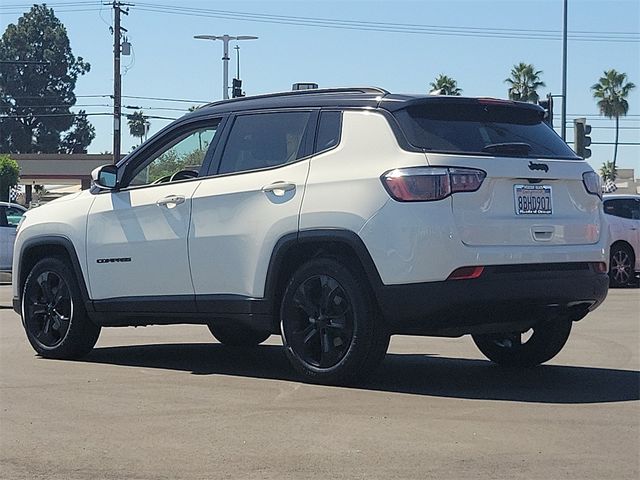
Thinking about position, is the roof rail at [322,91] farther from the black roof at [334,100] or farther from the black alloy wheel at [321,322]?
the black alloy wheel at [321,322]

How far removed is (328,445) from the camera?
605 centimetres

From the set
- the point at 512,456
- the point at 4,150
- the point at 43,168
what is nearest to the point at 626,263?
the point at 512,456

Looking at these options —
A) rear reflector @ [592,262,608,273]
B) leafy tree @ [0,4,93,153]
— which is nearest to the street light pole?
rear reflector @ [592,262,608,273]

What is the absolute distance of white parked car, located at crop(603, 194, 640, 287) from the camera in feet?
64.8

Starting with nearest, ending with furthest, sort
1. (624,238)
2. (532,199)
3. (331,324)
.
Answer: (532,199), (331,324), (624,238)

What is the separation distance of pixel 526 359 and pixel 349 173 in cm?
225

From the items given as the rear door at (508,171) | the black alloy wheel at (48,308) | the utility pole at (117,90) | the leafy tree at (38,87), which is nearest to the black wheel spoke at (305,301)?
the rear door at (508,171)

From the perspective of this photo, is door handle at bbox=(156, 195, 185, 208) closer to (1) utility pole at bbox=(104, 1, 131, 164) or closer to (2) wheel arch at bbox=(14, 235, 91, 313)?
(2) wheel arch at bbox=(14, 235, 91, 313)

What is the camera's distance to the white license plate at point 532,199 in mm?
7598

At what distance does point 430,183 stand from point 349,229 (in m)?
0.61

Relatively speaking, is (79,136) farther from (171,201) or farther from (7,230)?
(171,201)

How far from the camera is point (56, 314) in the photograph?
31.3 ft

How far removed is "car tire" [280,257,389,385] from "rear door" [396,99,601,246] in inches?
31.6

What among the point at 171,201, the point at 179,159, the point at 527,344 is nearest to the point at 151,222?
the point at 171,201
